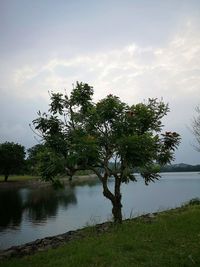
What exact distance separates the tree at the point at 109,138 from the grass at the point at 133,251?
3518 mm

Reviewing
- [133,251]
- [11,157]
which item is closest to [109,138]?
[133,251]

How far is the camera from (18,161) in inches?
3903

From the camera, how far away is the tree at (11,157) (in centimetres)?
9625

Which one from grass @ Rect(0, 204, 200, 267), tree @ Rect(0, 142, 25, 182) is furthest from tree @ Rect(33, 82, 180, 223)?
tree @ Rect(0, 142, 25, 182)

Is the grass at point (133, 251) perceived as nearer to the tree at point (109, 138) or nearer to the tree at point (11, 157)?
the tree at point (109, 138)

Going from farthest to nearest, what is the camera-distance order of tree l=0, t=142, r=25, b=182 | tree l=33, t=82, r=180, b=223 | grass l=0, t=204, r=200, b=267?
tree l=0, t=142, r=25, b=182 → tree l=33, t=82, r=180, b=223 → grass l=0, t=204, r=200, b=267

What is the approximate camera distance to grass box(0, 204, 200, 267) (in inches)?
429

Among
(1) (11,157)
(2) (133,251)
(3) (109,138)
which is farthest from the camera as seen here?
(1) (11,157)

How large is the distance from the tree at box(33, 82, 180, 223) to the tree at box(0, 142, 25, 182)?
80.4 metres

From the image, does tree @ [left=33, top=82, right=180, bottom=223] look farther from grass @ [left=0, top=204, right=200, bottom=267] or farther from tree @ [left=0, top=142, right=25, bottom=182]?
tree @ [left=0, top=142, right=25, bottom=182]

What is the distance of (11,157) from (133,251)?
291ft

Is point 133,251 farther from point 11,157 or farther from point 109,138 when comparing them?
point 11,157

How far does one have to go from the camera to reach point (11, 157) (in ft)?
317

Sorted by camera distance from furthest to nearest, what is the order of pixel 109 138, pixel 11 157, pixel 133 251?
pixel 11 157 → pixel 109 138 → pixel 133 251
